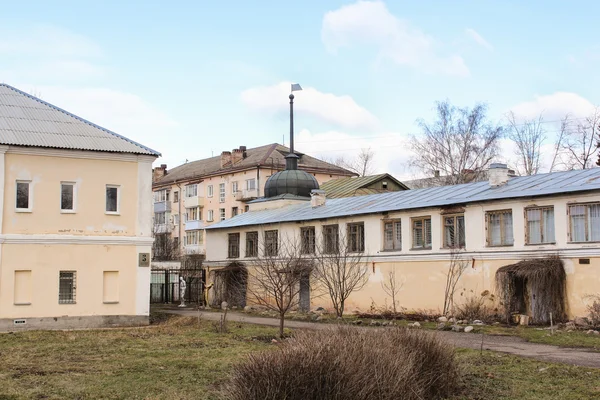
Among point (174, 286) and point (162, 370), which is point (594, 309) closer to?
point (162, 370)

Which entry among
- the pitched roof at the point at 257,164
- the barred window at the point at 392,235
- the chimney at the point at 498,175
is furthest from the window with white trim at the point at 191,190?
the chimney at the point at 498,175

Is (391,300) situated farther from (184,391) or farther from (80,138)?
(184,391)

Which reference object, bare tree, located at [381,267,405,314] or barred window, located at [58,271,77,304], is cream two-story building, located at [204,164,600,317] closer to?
bare tree, located at [381,267,405,314]

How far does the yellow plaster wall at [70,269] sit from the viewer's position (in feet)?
74.8

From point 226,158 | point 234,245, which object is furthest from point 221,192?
point 234,245

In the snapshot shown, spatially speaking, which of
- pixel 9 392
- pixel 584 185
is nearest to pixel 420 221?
pixel 584 185

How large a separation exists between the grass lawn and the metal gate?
747 inches

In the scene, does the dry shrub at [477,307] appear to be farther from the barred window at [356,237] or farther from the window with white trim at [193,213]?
the window with white trim at [193,213]

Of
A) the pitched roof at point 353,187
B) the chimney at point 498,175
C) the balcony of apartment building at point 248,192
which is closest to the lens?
the chimney at point 498,175

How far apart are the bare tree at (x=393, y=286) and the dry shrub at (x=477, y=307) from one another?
2905 millimetres

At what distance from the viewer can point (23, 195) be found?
23469 mm

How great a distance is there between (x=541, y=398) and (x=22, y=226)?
58.0 feet

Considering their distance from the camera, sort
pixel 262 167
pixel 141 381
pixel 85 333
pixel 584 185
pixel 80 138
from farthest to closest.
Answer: pixel 262 167, pixel 80 138, pixel 584 185, pixel 85 333, pixel 141 381

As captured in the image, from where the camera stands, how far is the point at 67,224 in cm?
2384
